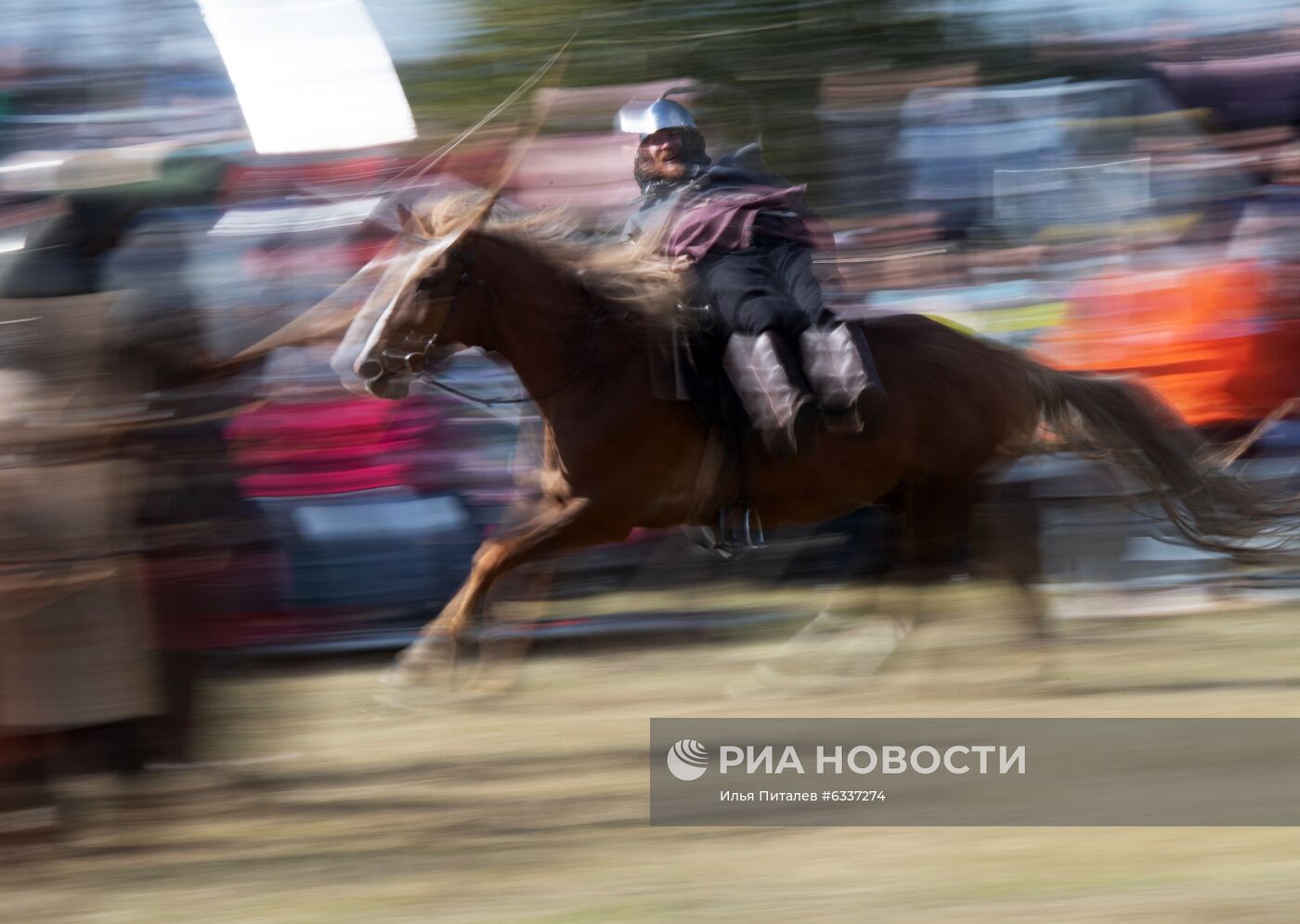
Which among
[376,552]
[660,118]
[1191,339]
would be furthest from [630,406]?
[1191,339]

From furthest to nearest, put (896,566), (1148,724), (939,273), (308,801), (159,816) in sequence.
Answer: (939,273) < (896,566) < (1148,724) < (308,801) < (159,816)

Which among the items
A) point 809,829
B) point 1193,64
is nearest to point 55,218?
point 809,829

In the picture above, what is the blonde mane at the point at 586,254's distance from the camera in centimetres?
563

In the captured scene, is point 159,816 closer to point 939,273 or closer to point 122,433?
point 122,433

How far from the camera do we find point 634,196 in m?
6.75

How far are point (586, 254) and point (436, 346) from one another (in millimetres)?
656

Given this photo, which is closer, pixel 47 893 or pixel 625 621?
pixel 47 893

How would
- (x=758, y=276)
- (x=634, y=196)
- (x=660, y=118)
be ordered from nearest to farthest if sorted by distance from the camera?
(x=758, y=276)
(x=660, y=118)
(x=634, y=196)

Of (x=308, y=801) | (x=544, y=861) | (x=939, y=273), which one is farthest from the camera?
(x=939, y=273)

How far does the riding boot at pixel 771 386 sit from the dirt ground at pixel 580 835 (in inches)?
37.9

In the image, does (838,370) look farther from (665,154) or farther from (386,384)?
(386,384)

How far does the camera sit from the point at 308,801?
4512 millimetres

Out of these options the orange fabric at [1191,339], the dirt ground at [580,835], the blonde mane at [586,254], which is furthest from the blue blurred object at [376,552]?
the orange fabric at [1191,339]

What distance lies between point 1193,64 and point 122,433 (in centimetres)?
612
